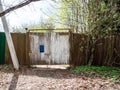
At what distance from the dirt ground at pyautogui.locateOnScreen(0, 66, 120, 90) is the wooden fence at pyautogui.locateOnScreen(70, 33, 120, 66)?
5.83 feet

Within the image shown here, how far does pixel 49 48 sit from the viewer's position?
10227 mm

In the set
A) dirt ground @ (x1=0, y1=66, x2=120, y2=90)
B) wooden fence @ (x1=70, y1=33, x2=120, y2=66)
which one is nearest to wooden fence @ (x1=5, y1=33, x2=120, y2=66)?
wooden fence @ (x1=70, y1=33, x2=120, y2=66)

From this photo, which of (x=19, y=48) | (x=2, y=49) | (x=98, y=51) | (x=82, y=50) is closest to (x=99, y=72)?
(x=82, y=50)

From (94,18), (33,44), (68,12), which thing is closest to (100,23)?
(94,18)

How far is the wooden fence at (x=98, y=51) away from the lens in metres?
10.3

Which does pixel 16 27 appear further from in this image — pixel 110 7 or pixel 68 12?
pixel 110 7

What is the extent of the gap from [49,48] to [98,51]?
226 centimetres

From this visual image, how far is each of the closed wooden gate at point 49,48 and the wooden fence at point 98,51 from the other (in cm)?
31

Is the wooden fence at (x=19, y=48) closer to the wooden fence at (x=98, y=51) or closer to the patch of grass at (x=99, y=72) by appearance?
the wooden fence at (x=98, y=51)

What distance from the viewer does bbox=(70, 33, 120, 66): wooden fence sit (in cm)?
1026

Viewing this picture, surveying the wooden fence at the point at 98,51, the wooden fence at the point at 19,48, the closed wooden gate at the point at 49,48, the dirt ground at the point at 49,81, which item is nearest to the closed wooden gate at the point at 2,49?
the wooden fence at the point at 19,48

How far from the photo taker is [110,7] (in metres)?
9.70

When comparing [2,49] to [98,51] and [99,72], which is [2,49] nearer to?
[98,51]

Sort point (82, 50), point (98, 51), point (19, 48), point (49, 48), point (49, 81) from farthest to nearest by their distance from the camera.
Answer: point (98, 51), point (19, 48), point (82, 50), point (49, 48), point (49, 81)
